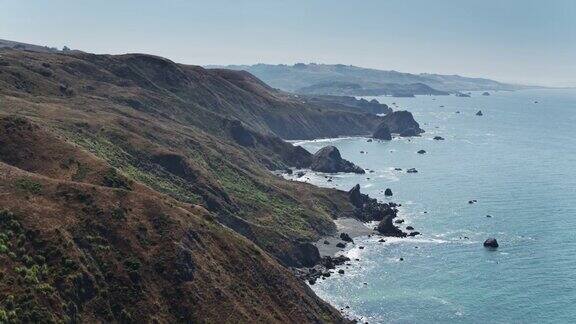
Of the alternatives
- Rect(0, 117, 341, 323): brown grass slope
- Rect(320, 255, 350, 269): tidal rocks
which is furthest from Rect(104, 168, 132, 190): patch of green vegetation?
Rect(320, 255, 350, 269): tidal rocks

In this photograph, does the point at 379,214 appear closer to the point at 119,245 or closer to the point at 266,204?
the point at 266,204

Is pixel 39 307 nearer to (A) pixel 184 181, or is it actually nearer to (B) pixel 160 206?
(B) pixel 160 206

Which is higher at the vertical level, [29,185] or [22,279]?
[29,185]

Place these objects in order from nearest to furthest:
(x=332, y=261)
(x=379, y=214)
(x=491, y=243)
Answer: (x=332, y=261)
(x=491, y=243)
(x=379, y=214)

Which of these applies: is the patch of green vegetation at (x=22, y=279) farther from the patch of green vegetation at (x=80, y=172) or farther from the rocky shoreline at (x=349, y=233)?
the rocky shoreline at (x=349, y=233)

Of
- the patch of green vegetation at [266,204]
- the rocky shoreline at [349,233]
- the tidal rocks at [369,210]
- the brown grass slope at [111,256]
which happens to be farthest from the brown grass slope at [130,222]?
the tidal rocks at [369,210]

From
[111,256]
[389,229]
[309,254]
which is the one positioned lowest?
[309,254]

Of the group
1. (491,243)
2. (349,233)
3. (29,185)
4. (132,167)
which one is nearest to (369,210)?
(349,233)

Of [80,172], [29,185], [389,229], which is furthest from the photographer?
[389,229]
